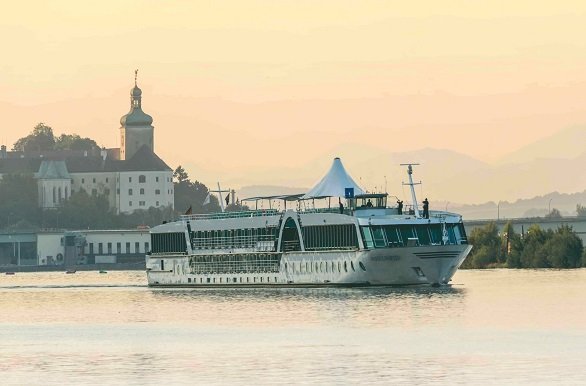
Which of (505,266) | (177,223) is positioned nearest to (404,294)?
(177,223)

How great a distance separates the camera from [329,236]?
14088 cm

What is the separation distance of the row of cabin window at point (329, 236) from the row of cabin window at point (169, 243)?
60.9ft

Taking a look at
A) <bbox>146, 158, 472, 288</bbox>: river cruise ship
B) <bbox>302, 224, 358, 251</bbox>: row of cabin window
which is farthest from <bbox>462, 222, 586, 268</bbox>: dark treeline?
<bbox>302, 224, 358, 251</bbox>: row of cabin window

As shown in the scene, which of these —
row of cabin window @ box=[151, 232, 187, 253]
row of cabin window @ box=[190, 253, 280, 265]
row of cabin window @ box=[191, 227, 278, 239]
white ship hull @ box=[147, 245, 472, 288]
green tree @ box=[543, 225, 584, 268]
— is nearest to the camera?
white ship hull @ box=[147, 245, 472, 288]

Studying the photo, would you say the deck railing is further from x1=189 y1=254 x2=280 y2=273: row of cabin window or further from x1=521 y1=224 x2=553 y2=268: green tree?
x1=521 y1=224 x2=553 y2=268: green tree

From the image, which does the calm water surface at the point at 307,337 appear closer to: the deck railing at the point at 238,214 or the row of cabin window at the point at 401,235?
the row of cabin window at the point at 401,235

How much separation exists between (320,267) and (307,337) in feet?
169

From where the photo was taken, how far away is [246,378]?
71.8 metres

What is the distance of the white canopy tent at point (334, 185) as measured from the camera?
5969 inches

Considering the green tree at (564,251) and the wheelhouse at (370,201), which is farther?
the green tree at (564,251)

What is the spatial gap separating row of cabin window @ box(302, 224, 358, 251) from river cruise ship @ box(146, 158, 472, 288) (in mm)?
72

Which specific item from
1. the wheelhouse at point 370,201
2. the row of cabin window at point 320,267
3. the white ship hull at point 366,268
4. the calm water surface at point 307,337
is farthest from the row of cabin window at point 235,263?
the wheelhouse at point 370,201

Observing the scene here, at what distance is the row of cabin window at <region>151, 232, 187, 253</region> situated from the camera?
160m

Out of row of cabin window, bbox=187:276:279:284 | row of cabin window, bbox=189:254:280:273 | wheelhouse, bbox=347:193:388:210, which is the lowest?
row of cabin window, bbox=187:276:279:284
